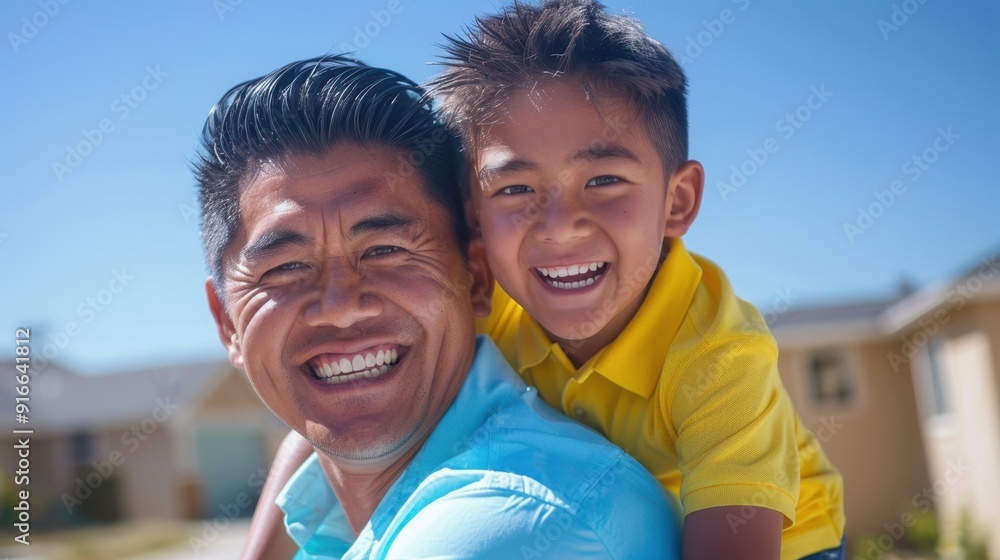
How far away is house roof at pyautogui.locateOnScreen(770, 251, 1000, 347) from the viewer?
14.1 metres

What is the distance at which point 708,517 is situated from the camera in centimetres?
221

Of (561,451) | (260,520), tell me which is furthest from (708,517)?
(260,520)

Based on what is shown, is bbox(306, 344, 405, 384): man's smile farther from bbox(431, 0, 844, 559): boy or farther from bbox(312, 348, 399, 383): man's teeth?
bbox(431, 0, 844, 559): boy

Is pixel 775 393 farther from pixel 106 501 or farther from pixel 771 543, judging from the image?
pixel 106 501

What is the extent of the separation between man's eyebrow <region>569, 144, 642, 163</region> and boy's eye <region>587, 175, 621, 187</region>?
6 cm

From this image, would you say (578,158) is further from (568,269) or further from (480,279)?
(480,279)

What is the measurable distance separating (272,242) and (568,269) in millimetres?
813

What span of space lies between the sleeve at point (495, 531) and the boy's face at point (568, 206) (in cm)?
88

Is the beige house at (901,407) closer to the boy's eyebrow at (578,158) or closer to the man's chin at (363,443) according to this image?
the boy's eyebrow at (578,158)

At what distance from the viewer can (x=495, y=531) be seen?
178 cm

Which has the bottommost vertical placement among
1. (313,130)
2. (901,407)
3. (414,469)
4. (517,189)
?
(901,407)

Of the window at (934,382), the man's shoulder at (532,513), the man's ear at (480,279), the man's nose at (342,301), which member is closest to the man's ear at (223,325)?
the man's nose at (342,301)

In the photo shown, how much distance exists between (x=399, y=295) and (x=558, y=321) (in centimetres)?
50

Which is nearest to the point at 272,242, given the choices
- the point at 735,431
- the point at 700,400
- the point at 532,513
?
the point at 532,513
